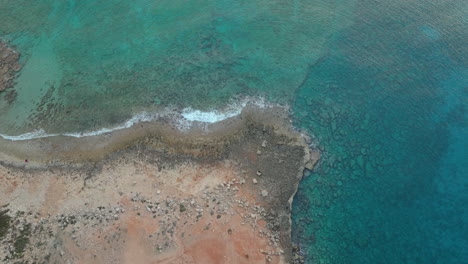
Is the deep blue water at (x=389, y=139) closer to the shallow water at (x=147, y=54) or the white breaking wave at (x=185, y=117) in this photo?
the shallow water at (x=147, y=54)

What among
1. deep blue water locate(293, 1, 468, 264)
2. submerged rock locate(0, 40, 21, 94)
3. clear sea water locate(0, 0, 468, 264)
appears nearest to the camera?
deep blue water locate(293, 1, 468, 264)

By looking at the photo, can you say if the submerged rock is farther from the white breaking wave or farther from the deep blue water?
the deep blue water

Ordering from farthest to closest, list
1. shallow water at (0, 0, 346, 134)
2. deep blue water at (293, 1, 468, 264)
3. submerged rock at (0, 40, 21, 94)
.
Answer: submerged rock at (0, 40, 21, 94) < shallow water at (0, 0, 346, 134) < deep blue water at (293, 1, 468, 264)

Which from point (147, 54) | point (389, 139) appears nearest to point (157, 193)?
point (147, 54)

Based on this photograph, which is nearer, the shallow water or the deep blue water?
the deep blue water

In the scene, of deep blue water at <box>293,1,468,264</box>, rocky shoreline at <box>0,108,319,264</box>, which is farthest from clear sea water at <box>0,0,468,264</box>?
rocky shoreline at <box>0,108,319,264</box>

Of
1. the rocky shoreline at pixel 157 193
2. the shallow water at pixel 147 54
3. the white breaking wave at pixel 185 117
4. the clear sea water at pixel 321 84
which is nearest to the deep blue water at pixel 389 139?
the clear sea water at pixel 321 84

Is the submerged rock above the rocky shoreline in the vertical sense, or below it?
above

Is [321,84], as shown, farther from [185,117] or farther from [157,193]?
[157,193]
